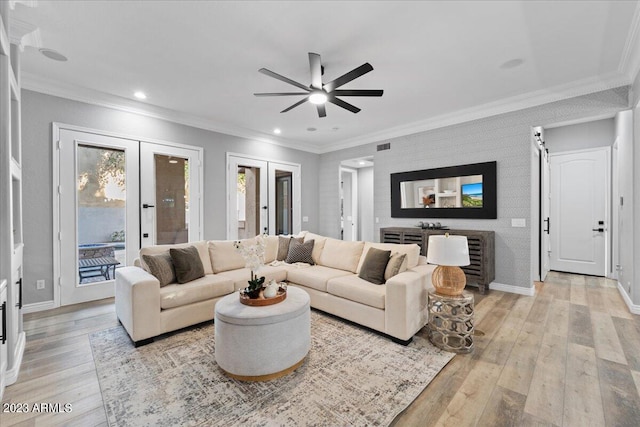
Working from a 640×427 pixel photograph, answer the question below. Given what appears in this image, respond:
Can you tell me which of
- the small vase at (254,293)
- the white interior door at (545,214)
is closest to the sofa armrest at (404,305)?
the small vase at (254,293)

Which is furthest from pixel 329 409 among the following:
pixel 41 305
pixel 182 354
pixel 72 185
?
pixel 72 185

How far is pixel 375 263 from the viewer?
325 cm

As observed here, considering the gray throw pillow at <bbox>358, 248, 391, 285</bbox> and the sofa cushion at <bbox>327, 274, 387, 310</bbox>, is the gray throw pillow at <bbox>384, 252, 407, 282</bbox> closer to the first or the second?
the gray throw pillow at <bbox>358, 248, 391, 285</bbox>

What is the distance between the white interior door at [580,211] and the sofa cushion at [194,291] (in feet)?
20.6

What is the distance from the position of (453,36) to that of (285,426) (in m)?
3.54

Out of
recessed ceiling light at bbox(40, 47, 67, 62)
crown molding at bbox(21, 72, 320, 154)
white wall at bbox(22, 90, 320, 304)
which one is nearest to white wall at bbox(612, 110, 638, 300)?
crown molding at bbox(21, 72, 320, 154)

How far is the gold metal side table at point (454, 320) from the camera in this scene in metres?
2.54

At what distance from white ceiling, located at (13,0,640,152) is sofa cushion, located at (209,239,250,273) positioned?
7.22 feet

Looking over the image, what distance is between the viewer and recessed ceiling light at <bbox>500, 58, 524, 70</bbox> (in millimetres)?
3168

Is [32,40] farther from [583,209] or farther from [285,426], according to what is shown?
[583,209]

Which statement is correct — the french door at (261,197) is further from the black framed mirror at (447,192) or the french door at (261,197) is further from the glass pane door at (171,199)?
the black framed mirror at (447,192)

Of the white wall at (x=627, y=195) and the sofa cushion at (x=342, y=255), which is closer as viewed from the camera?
the white wall at (x=627, y=195)

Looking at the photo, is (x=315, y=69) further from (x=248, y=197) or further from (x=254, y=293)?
(x=248, y=197)

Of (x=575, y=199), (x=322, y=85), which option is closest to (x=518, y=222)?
(x=575, y=199)
